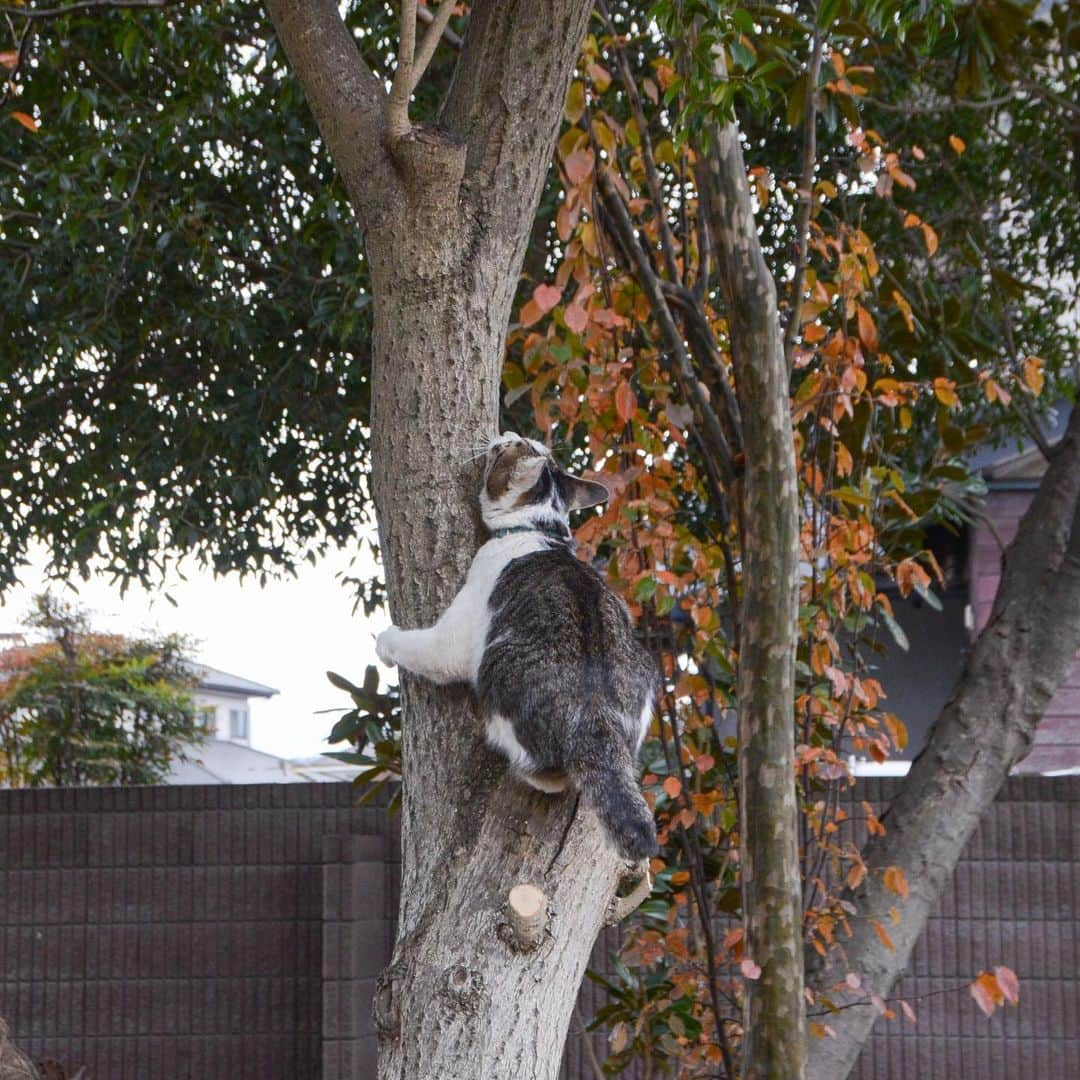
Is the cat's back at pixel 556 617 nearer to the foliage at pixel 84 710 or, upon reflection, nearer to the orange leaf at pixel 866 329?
the orange leaf at pixel 866 329

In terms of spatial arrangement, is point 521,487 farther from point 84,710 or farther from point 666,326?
point 84,710

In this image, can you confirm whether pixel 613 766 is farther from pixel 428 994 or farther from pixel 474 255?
pixel 474 255

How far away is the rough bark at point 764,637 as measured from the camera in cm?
292

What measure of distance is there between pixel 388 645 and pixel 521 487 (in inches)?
16.7

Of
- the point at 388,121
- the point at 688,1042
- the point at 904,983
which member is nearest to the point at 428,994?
the point at 388,121

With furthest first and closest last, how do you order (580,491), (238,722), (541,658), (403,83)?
(238,722) → (580,491) → (403,83) → (541,658)

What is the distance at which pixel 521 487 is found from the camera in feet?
8.05

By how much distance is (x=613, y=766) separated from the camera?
206cm

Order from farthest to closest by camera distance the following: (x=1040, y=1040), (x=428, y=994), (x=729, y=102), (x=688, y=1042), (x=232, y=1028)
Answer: (x=232, y=1028) → (x=1040, y=1040) → (x=688, y=1042) → (x=729, y=102) → (x=428, y=994)

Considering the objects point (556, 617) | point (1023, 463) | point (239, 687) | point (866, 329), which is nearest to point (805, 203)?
point (866, 329)

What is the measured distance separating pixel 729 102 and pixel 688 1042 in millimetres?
2460

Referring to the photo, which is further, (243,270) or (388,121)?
(243,270)

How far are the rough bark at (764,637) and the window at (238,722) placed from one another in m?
16.0

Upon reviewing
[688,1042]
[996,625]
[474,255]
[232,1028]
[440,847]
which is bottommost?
[232,1028]
